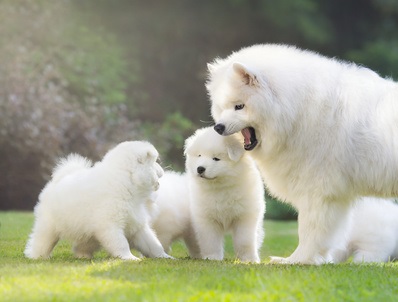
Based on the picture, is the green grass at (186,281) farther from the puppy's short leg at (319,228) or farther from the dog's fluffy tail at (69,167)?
the dog's fluffy tail at (69,167)

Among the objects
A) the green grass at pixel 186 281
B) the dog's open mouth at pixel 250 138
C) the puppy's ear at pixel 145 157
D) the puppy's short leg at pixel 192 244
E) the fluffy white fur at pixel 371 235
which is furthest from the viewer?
the fluffy white fur at pixel 371 235

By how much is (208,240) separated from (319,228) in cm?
123

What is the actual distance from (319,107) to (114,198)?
191cm

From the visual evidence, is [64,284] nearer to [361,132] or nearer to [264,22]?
[361,132]

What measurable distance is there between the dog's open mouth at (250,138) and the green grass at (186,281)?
1.02 m

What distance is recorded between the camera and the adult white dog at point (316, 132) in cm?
651

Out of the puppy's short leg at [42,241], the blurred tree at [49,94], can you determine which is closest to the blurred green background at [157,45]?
the blurred tree at [49,94]

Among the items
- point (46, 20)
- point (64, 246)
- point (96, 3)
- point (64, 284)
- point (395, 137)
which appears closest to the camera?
point (64, 284)

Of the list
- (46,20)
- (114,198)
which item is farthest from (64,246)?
(46,20)

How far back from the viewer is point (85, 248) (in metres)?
7.12

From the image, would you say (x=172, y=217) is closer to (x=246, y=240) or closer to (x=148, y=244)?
(x=148, y=244)

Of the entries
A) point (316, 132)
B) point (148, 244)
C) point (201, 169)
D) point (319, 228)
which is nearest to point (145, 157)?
point (201, 169)

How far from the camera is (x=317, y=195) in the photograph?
6539 millimetres

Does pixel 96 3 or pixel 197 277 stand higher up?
pixel 96 3
